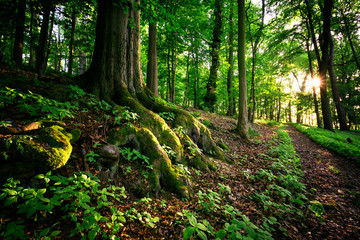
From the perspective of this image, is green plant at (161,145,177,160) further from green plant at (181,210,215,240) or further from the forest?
green plant at (181,210,215,240)

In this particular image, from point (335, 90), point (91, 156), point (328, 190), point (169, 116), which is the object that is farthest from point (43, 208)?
point (335, 90)

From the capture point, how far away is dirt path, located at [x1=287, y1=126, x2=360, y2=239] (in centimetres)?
296

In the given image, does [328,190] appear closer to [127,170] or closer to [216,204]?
[216,204]

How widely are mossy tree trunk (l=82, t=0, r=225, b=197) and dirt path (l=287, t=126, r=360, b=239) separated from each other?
2.85 m

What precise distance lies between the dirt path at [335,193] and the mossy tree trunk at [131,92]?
2.85 meters

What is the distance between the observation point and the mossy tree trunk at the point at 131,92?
346 cm

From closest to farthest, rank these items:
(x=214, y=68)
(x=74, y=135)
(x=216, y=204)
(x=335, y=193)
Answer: (x=74, y=135) → (x=216, y=204) → (x=335, y=193) → (x=214, y=68)

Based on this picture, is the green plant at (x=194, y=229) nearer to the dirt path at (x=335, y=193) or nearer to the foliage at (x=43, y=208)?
the foliage at (x=43, y=208)

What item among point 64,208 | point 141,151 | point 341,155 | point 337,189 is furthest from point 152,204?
point 341,155

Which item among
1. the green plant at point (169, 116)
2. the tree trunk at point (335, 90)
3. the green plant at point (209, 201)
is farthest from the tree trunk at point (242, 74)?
the tree trunk at point (335, 90)

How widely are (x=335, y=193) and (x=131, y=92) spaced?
22.9ft

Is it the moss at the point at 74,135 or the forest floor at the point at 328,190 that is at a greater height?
the moss at the point at 74,135

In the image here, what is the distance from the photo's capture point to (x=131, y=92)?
4.86m

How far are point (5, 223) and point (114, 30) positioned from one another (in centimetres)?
480
